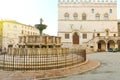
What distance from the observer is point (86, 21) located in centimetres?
5072

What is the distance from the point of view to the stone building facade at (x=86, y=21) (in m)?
50.5

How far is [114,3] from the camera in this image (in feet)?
167

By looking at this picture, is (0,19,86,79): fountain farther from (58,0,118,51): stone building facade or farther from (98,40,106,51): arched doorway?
(98,40,106,51): arched doorway

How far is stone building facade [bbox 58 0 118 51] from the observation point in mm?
50531

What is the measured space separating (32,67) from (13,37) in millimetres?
55743

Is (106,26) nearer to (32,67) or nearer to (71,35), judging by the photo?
(71,35)

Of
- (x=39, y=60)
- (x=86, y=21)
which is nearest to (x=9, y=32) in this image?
(x=86, y=21)

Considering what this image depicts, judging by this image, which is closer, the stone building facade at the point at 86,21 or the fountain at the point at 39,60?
the fountain at the point at 39,60

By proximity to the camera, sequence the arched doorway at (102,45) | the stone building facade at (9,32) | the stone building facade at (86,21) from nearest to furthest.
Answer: the arched doorway at (102,45) → the stone building facade at (86,21) → the stone building facade at (9,32)

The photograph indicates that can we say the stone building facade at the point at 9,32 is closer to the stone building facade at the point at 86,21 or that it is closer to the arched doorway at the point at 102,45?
the stone building facade at the point at 86,21

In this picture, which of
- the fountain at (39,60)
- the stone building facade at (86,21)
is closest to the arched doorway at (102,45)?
the stone building facade at (86,21)

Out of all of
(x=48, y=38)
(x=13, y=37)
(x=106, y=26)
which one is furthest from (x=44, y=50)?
(x=13, y=37)

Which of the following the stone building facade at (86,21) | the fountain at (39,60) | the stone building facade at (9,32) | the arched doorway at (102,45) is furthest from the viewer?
the stone building facade at (9,32)

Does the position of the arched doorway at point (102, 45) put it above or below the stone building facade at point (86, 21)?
below
